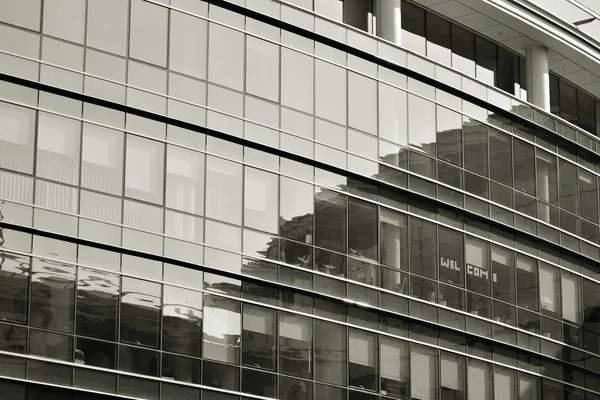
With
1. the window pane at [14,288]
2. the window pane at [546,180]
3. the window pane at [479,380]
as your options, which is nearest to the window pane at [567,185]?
the window pane at [546,180]

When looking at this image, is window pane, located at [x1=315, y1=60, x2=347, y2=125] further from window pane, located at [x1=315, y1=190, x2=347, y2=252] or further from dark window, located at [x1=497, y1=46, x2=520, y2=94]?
dark window, located at [x1=497, y1=46, x2=520, y2=94]

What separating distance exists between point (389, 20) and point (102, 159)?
36.7 ft

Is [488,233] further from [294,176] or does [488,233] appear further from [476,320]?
[294,176]

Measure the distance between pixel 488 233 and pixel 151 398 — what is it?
42.7 ft

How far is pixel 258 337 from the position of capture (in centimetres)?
3222

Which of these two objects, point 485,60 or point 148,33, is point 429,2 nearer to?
point 485,60

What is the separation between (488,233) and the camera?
39.0 m

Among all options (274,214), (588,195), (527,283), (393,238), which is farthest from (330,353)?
(588,195)

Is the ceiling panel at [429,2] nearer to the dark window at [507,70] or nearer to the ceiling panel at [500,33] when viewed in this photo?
the ceiling panel at [500,33]

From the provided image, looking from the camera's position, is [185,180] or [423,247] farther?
[423,247]

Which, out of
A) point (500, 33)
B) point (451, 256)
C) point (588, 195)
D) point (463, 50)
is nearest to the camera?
point (451, 256)

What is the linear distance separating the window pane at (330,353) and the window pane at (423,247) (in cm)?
335

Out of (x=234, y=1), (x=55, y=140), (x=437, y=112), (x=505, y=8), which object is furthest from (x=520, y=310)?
(x=55, y=140)

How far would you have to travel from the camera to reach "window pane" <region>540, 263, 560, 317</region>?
4031cm
